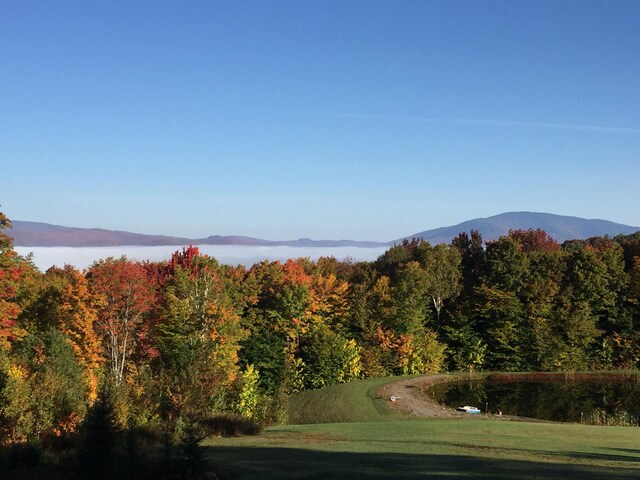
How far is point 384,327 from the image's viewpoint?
244 ft

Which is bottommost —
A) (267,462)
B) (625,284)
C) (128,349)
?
(128,349)

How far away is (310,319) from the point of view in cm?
7100

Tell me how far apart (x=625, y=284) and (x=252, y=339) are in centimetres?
4773

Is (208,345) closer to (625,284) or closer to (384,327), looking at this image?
(384,327)

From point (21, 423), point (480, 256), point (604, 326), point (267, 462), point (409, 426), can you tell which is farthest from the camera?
point (480, 256)

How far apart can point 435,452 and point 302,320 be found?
4874cm

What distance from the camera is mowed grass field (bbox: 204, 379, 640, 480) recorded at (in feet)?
59.3

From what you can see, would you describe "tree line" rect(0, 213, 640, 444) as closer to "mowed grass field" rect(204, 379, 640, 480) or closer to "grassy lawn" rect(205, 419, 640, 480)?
"mowed grass field" rect(204, 379, 640, 480)

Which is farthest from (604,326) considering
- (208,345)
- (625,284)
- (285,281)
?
(208,345)

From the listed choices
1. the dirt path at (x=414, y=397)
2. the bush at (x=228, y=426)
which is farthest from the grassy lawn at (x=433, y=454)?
the dirt path at (x=414, y=397)

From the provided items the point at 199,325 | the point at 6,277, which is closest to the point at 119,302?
the point at 199,325

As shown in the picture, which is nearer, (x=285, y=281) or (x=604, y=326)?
(x=285, y=281)

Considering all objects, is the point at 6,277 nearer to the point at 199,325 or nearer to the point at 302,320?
the point at 199,325

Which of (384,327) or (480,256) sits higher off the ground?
(480,256)
